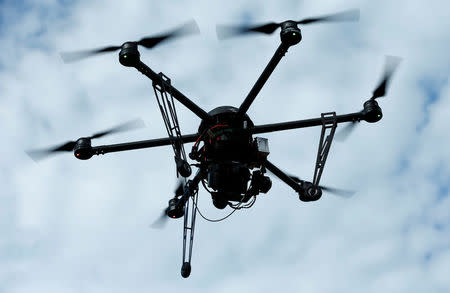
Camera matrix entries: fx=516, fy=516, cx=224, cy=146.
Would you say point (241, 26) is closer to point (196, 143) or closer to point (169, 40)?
point (169, 40)

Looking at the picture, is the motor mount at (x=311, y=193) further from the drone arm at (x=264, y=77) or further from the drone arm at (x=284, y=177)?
the drone arm at (x=264, y=77)

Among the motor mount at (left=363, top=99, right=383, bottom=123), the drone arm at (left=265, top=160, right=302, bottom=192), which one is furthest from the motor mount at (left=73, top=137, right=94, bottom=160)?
the motor mount at (left=363, top=99, right=383, bottom=123)

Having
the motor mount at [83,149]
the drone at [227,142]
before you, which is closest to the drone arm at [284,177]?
the drone at [227,142]

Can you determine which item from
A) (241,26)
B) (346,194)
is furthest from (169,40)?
(346,194)

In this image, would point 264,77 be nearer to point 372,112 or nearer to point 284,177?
point 284,177

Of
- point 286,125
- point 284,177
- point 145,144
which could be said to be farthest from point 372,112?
point 145,144
